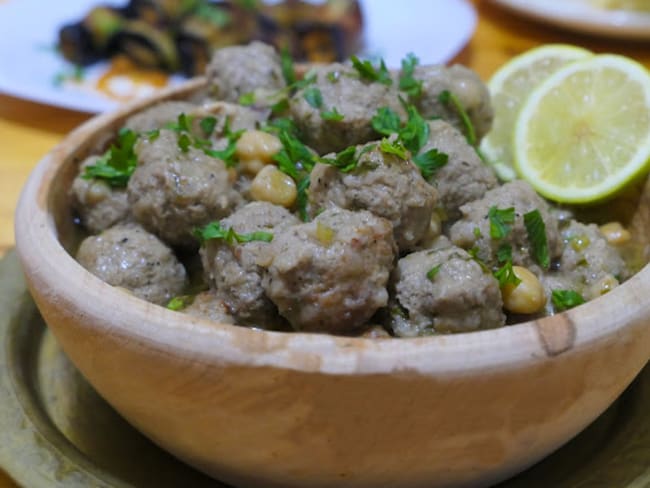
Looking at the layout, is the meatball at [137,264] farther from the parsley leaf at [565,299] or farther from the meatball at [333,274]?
the parsley leaf at [565,299]

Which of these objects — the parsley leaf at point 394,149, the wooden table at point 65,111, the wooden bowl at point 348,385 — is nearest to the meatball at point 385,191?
the parsley leaf at point 394,149

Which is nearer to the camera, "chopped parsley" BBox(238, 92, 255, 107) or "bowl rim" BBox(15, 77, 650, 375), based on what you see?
"bowl rim" BBox(15, 77, 650, 375)

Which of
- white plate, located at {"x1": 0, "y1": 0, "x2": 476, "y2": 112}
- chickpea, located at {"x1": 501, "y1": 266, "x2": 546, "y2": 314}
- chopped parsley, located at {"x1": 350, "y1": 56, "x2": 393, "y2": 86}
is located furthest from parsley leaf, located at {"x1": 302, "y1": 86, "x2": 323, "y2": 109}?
white plate, located at {"x1": 0, "y1": 0, "x2": 476, "y2": 112}

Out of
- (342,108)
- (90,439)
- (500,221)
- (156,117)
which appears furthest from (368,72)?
(90,439)

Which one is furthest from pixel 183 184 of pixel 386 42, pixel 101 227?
pixel 386 42

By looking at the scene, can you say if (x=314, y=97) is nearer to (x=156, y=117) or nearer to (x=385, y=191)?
(x=385, y=191)

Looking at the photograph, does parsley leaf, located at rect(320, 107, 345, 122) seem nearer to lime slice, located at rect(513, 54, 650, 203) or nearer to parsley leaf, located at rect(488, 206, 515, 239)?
parsley leaf, located at rect(488, 206, 515, 239)

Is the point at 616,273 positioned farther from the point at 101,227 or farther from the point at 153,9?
the point at 153,9

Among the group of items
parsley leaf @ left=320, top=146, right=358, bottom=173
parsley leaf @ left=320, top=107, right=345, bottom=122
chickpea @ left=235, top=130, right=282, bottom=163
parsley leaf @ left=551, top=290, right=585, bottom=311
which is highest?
parsley leaf @ left=320, top=146, right=358, bottom=173
